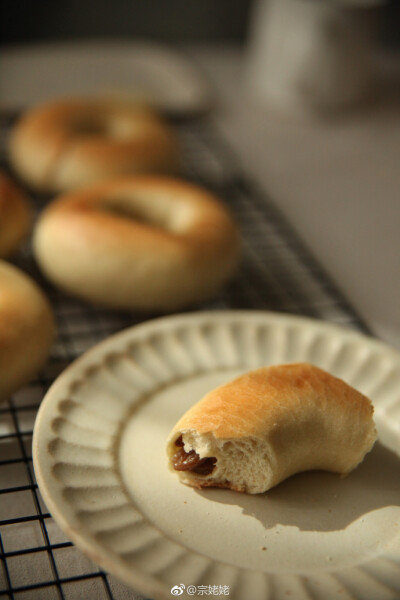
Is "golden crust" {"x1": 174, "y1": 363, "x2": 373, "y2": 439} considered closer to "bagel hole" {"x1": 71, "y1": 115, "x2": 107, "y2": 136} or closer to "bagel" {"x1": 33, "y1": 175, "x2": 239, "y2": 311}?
"bagel" {"x1": 33, "y1": 175, "x2": 239, "y2": 311}

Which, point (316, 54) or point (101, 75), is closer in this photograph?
point (316, 54)

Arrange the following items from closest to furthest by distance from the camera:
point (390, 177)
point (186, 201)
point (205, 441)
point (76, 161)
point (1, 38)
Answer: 1. point (205, 441)
2. point (186, 201)
3. point (76, 161)
4. point (390, 177)
5. point (1, 38)

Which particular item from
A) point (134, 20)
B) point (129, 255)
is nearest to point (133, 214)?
point (129, 255)

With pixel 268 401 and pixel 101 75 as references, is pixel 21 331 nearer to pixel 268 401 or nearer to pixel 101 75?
pixel 268 401

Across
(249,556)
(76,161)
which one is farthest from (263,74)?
(249,556)

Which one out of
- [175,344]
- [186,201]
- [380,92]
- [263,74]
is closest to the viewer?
[175,344]

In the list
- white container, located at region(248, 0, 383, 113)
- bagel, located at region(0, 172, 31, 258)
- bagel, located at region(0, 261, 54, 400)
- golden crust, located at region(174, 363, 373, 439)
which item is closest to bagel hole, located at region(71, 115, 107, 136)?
bagel, located at region(0, 172, 31, 258)

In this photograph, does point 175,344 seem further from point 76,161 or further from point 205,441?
point 76,161

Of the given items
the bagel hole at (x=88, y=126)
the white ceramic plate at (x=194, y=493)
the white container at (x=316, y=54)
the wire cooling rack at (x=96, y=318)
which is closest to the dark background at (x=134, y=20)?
the white container at (x=316, y=54)
